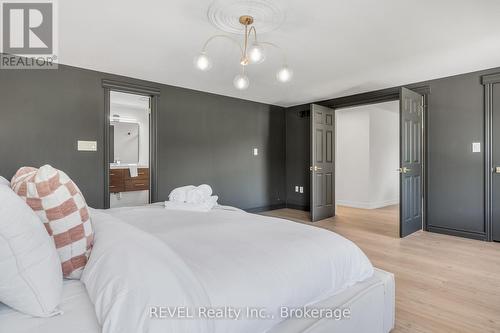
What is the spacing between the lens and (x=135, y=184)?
6.00m

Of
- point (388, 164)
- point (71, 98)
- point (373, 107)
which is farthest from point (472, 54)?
point (71, 98)

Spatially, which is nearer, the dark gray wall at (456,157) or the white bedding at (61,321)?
the white bedding at (61,321)

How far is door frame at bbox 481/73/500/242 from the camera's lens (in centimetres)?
348

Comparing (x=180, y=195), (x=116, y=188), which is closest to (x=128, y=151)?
(x=116, y=188)

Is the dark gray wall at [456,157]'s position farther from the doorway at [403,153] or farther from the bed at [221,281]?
the bed at [221,281]

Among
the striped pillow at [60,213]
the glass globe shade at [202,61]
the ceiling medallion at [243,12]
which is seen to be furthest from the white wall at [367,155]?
the striped pillow at [60,213]

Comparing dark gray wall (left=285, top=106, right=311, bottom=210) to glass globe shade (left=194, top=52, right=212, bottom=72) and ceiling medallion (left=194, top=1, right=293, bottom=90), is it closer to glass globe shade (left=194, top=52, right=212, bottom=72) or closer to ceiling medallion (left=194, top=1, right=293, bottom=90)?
ceiling medallion (left=194, top=1, right=293, bottom=90)

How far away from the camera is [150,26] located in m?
2.40

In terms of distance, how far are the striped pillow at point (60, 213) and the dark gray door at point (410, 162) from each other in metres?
3.72

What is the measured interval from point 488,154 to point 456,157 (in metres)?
0.34

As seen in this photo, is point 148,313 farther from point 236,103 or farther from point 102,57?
point 236,103

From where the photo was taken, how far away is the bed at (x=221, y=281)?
2.42 feet

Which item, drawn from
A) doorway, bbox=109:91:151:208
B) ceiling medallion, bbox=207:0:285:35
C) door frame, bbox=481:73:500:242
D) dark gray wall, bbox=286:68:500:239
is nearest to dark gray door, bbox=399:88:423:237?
dark gray wall, bbox=286:68:500:239

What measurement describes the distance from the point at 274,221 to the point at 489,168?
3455mm
